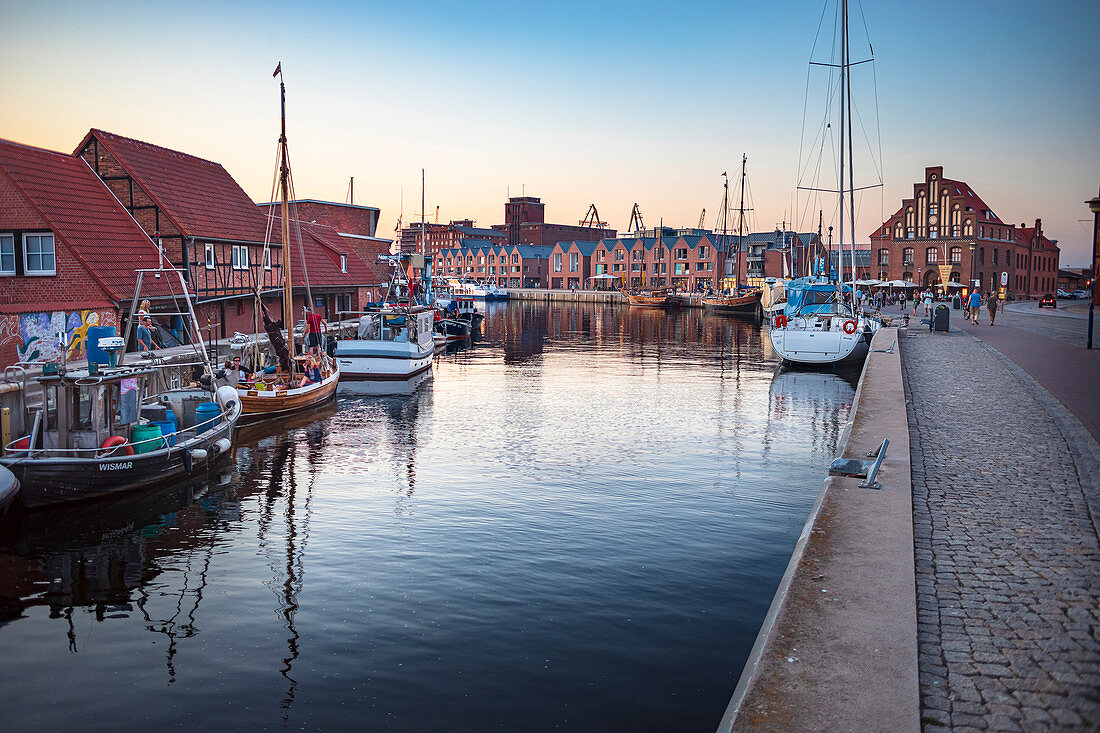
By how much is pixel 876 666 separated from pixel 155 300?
30773 millimetres

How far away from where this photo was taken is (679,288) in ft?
430

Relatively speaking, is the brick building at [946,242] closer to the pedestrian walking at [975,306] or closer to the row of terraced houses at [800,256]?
the row of terraced houses at [800,256]

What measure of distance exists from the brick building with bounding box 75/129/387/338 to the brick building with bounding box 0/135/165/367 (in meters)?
2.09

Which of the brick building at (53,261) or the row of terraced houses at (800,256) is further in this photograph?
the row of terraced houses at (800,256)

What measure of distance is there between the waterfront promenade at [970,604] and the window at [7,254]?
25.9m

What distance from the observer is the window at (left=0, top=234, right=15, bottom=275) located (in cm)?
2552

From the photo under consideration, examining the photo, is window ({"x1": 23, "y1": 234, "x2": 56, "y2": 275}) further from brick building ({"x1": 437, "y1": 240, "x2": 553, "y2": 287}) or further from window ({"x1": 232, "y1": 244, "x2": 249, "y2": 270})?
brick building ({"x1": 437, "y1": 240, "x2": 553, "y2": 287})

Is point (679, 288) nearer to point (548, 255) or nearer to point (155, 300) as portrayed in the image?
point (548, 255)

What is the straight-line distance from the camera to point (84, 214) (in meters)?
30.8

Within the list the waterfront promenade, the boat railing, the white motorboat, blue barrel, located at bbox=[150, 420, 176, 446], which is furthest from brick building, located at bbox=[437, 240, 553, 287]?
the waterfront promenade

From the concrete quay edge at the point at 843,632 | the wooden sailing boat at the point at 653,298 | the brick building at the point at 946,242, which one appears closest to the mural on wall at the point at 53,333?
the concrete quay edge at the point at 843,632

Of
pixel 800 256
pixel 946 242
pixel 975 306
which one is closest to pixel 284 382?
pixel 975 306

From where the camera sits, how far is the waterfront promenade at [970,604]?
5656 millimetres

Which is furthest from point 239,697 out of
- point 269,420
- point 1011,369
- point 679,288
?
point 679,288
